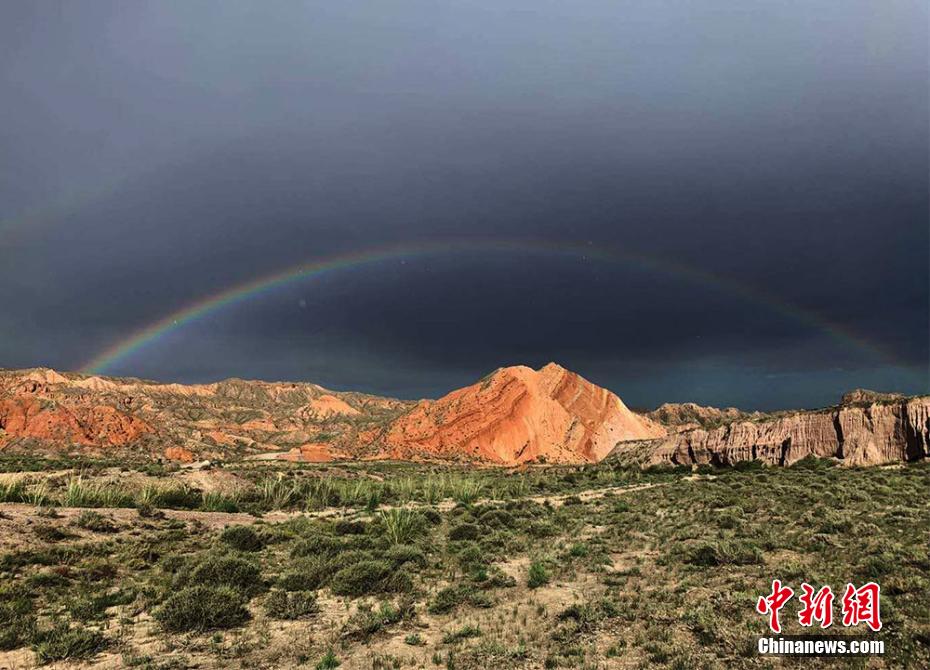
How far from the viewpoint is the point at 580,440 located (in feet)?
274

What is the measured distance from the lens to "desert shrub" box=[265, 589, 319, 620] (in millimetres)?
10148

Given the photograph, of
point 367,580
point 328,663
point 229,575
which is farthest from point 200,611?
point 367,580

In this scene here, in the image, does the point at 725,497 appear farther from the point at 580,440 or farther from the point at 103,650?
the point at 580,440

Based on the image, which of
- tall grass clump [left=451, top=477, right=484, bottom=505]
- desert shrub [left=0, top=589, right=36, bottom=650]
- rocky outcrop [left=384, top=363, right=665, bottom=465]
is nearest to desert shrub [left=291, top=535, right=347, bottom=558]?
desert shrub [left=0, top=589, right=36, bottom=650]

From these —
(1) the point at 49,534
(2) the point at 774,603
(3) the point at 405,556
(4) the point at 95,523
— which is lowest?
(1) the point at 49,534

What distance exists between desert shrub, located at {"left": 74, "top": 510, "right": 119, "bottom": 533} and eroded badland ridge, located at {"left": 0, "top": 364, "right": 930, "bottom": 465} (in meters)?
52.1

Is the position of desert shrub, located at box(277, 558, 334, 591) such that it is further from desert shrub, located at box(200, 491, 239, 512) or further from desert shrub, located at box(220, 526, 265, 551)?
desert shrub, located at box(200, 491, 239, 512)

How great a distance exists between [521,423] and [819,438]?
1620 inches

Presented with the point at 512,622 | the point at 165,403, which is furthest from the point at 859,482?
the point at 165,403

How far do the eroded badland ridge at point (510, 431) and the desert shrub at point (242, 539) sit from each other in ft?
158

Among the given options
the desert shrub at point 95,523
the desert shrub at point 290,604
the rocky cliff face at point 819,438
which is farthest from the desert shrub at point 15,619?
the rocky cliff face at point 819,438

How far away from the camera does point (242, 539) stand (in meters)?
16.6

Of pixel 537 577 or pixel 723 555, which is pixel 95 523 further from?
pixel 723 555

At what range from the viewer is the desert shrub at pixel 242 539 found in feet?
53.5
